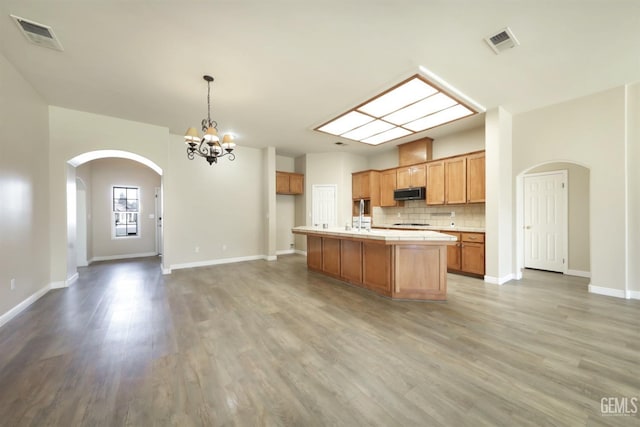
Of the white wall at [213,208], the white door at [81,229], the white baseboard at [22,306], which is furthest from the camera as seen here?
the white door at [81,229]

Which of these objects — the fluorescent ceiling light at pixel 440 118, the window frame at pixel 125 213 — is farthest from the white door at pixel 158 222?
the fluorescent ceiling light at pixel 440 118

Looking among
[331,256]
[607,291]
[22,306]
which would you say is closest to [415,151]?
[331,256]

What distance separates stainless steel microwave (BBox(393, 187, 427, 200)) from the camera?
5.84 meters

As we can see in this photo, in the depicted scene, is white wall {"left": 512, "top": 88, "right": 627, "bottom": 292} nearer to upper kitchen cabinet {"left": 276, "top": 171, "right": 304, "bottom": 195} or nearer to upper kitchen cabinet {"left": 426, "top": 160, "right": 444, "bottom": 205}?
upper kitchen cabinet {"left": 426, "top": 160, "right": 444, "bottom": 205}

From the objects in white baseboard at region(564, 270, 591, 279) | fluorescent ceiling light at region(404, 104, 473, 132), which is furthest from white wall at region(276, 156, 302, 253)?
white baseboard at region(564, 270, 591, 279)

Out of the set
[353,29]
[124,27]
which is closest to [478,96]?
[353,29]

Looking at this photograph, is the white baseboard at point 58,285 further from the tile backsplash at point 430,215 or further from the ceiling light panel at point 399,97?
the tile backsplash at point 430,215

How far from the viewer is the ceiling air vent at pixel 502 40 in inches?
95.7

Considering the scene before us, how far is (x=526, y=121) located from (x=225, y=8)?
5219 millimetres

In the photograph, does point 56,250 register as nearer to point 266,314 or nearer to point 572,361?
point 266,314

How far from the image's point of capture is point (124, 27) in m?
2.37

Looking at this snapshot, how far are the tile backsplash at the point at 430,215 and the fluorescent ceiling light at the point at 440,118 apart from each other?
1986 millimetres

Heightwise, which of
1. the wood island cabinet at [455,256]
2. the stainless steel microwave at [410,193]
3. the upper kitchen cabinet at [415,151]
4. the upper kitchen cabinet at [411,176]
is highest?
the upper kitchen cabinet at [415,151]

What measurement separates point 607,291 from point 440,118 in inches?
149
